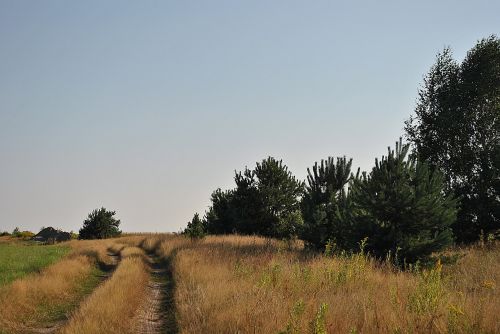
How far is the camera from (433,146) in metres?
28.3

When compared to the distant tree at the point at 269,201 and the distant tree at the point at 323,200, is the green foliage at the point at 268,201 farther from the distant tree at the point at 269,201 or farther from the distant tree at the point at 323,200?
the distant tree at the point at 323,200

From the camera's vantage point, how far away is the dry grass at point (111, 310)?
8.42 m

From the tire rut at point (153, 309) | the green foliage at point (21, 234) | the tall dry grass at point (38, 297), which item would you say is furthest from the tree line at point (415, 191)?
the green foliage at point (21, 234)

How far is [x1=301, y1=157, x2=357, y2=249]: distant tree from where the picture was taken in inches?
778

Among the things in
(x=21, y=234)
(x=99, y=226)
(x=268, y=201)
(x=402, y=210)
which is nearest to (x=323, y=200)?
(x=402, y=210)

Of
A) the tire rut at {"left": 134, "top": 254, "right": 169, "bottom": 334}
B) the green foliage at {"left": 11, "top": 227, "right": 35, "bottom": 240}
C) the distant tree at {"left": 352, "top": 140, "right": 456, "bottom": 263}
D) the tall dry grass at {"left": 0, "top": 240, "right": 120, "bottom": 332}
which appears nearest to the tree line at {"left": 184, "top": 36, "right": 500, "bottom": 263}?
the distant tree at {"left": 352, "top": 140, "right": 456, "bottom": 263}

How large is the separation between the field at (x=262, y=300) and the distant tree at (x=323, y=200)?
14.5ft

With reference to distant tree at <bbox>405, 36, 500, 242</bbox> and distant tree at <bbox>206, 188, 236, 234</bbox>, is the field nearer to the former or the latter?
distant tree at <bbox>405, 36, 500, 242</bbox>

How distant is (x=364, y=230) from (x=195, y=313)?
7957 mm

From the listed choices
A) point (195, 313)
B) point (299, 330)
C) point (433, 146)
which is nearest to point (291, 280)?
point (195, 313)

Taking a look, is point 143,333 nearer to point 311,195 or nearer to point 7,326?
point 7,326

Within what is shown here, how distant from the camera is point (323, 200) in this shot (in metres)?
20.9

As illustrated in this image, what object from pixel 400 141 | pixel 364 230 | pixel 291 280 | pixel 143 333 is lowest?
pixel 143 333

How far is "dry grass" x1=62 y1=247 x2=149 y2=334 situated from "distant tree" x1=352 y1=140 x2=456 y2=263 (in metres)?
7.60
